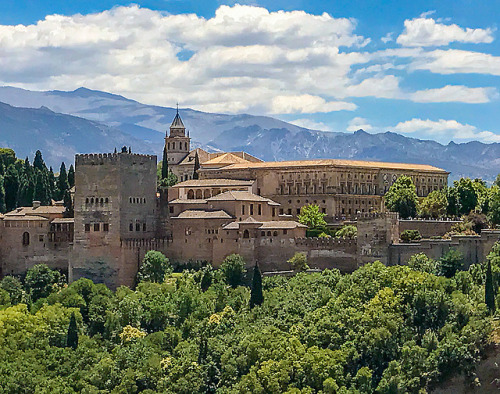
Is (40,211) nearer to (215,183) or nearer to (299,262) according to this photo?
(215,183)

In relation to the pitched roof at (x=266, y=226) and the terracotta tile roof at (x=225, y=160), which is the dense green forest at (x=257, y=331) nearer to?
the pitched roof at (x=266, y=226)

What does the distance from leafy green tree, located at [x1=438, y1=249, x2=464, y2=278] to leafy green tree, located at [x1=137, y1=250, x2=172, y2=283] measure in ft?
70.6

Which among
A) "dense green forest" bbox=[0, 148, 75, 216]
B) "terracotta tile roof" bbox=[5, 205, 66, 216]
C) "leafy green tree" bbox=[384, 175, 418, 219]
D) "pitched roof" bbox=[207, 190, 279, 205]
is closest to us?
"pitched roof" bbox=[207, 190, 279, 205]

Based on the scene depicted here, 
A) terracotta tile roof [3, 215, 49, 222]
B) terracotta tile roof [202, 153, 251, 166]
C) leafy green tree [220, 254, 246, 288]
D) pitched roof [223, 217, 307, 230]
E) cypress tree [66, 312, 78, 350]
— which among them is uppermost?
terracotta tile roof [202, 153, 251, 166]

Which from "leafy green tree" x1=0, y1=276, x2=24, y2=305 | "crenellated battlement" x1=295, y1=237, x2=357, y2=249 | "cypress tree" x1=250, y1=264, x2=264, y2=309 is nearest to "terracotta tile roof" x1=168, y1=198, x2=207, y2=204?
"crenellated battlement" x1=295, y1=237, x2=357, y2=249

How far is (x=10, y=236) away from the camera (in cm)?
8131

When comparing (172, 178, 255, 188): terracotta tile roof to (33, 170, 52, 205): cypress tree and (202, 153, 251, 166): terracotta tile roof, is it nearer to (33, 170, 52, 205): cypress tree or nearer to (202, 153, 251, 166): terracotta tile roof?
(202, 153, 251, 166): terracotta tile roof

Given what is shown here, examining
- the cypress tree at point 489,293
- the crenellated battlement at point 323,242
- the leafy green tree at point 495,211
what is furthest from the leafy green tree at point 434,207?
the cypress tree at point 489,293

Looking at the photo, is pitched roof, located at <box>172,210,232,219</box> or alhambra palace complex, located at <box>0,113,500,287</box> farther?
pitched roof, located at <box>172,210,232,219</box>

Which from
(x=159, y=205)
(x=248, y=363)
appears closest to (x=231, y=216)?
(x=159, y=205)

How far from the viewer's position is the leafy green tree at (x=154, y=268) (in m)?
78.3

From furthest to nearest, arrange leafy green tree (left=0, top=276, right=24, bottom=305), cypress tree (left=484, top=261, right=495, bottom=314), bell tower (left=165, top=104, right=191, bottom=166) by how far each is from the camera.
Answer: bell tower (left=165, top=104, right=191, bottom=166), leafy green tree (left=0, top=276, right=24, bottom=305), cypress tree (left=484, top=261, right=495, bottom=314)

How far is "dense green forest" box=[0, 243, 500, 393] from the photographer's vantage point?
61656 millimetres

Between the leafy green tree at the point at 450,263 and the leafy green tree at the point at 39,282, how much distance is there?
30.5 meters
